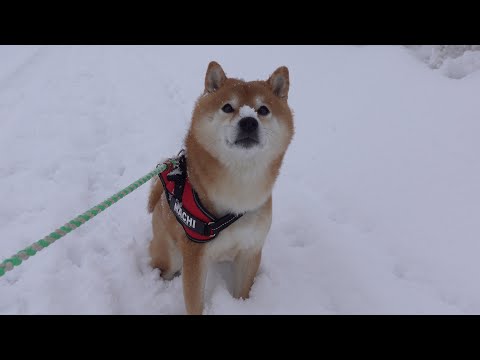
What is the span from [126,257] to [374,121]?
11.2 ft

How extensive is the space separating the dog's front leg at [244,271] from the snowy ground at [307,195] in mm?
88

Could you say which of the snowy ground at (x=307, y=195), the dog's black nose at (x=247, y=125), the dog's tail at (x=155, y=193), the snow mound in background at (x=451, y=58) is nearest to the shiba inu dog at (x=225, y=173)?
the dog's black nose at (x=247, y=125)

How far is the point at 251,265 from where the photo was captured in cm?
232

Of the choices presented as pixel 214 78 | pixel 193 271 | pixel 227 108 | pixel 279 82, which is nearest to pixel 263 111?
pixel 227 108

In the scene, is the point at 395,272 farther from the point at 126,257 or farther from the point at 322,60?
the point at 322,60

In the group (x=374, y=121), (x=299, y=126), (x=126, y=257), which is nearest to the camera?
(x=126, y=257)

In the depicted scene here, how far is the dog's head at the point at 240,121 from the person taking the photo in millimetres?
1882

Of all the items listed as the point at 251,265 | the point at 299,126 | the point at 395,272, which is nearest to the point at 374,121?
the point at 299,126

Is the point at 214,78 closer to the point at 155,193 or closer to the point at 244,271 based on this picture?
the point at 155,193

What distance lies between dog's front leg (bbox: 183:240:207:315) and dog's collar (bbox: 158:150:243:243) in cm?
7

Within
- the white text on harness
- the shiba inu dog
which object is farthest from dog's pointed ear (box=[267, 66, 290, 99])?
the white text on harness

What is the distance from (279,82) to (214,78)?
16.9 inches

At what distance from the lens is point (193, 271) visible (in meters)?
2.06

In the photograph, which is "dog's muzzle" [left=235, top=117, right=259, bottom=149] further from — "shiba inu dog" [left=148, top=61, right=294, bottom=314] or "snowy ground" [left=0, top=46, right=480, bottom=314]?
"snowy ground" [left=0, top=46, right=480, bottom=314]
